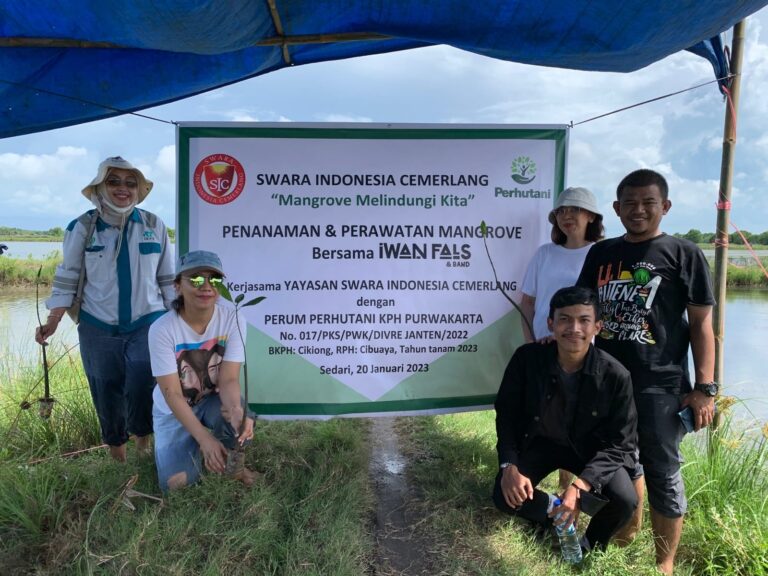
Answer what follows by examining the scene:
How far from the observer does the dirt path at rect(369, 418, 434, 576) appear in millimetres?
2105

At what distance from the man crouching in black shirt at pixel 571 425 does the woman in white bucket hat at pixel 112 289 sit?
194 cm

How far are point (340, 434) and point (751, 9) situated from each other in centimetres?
299

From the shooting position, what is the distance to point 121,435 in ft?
9.16

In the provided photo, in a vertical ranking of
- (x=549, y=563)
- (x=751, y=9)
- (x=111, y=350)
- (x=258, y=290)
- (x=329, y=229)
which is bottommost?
(x=549, y=563)

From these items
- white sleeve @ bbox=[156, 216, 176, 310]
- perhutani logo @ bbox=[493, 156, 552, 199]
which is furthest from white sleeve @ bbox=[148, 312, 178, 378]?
perhutani logo @ bbox=[493, 156, 552, 199]

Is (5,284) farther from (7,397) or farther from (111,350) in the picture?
(111,350)

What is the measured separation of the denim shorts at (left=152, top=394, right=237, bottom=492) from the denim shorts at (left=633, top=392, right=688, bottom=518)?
1923 millimetres

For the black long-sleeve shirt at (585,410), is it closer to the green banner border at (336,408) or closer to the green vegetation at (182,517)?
the green banner border at (336,408)

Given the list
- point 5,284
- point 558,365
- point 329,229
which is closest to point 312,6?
point 329,229

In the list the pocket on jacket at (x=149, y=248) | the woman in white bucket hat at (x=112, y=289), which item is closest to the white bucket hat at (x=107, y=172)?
the woman in white bucket hat at (x=112, y=289)

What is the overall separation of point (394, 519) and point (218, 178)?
208 centimetres

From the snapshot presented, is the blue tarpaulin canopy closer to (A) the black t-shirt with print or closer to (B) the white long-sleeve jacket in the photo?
(B) the white long-sleeve jacket

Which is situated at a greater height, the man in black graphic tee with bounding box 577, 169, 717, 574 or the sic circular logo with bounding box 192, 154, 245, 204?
the sic circular logo with bounding box 192, 154, 245, 204

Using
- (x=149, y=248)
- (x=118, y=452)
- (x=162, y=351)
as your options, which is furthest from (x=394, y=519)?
(x=149, y=248)
